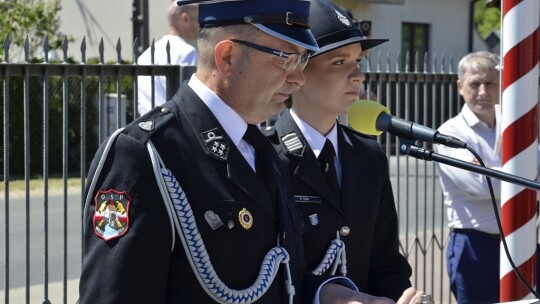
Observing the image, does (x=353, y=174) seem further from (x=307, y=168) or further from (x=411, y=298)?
(x=411, y=298)

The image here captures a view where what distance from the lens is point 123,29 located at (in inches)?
968

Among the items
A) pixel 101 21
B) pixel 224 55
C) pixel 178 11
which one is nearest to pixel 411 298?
pixel 224 55

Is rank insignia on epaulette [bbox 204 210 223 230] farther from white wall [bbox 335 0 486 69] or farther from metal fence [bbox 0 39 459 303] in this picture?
white wall [bbox 335 0 486 69]

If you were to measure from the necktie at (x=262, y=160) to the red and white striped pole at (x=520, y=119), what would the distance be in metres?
1.85

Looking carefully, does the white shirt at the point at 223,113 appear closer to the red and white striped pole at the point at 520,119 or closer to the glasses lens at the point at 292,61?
the glasses lens at the point at 292,61

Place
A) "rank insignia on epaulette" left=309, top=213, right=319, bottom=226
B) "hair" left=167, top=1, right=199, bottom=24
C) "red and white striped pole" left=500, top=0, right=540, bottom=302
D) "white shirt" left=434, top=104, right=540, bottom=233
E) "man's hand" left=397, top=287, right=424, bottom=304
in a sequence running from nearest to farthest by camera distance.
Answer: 1. "man's hand" left=397, top=287, right=424, bottom=304
2. "rank insignia on epaulette" left=309, top=213, right=319, bottom=226
3. "red and white striped pole" left=500, top=0, right=540, bottom=302
4. "white shirt" left=434, top=104, right=540, bottom=233
5. "hair" left=167, top=1, right=199, bottom=24

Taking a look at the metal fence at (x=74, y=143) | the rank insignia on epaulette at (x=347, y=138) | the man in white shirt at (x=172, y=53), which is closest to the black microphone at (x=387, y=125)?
the rank insignia on epaulette at (x=347, y=138)

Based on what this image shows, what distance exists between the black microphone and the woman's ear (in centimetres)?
58

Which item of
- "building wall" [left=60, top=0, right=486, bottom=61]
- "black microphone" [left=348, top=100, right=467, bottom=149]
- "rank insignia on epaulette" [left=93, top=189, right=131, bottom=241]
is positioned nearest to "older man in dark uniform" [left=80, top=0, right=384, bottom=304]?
"rank insignia on epaulette" [left=93, top=189, right=131, bottom=241]

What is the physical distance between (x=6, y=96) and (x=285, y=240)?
2284 millimetres

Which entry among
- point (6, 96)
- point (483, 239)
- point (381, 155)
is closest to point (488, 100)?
point (483, 239)

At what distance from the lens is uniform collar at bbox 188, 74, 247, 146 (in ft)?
8.37

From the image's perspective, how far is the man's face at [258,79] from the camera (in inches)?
101

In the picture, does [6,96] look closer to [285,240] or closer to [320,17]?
[320,17]
